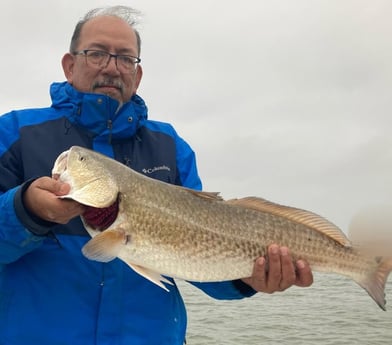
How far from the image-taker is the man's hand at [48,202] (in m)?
2.96

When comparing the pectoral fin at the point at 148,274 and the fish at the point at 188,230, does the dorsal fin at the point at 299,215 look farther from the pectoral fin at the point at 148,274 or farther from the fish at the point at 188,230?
the pectoral fin at the point at 148,274

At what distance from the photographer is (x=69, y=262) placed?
10.8ft

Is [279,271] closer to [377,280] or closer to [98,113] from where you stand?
[377,280]

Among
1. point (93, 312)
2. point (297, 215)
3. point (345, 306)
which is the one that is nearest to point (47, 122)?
point (93, 312)

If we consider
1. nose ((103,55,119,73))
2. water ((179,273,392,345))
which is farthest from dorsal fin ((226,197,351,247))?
water ((179,273,392,345))

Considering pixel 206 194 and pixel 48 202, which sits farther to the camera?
pixel 206 194

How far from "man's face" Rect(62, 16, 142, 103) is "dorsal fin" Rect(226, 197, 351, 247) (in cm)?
119

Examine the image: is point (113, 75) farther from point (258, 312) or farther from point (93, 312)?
point (258, 312)

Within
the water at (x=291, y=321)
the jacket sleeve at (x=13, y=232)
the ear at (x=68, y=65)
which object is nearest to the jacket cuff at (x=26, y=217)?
the jacket sleeve at (x=13, y=232)

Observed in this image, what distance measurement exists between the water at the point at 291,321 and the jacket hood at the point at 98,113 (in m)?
9.63

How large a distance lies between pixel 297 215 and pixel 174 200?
2.86ft

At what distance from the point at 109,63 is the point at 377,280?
8.13ft

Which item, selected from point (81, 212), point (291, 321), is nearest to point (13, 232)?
point (81, 212)

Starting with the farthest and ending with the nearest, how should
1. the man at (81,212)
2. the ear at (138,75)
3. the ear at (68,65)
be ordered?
the ear at (138,75)
the ear at (68,65)
the man at (81,212)
